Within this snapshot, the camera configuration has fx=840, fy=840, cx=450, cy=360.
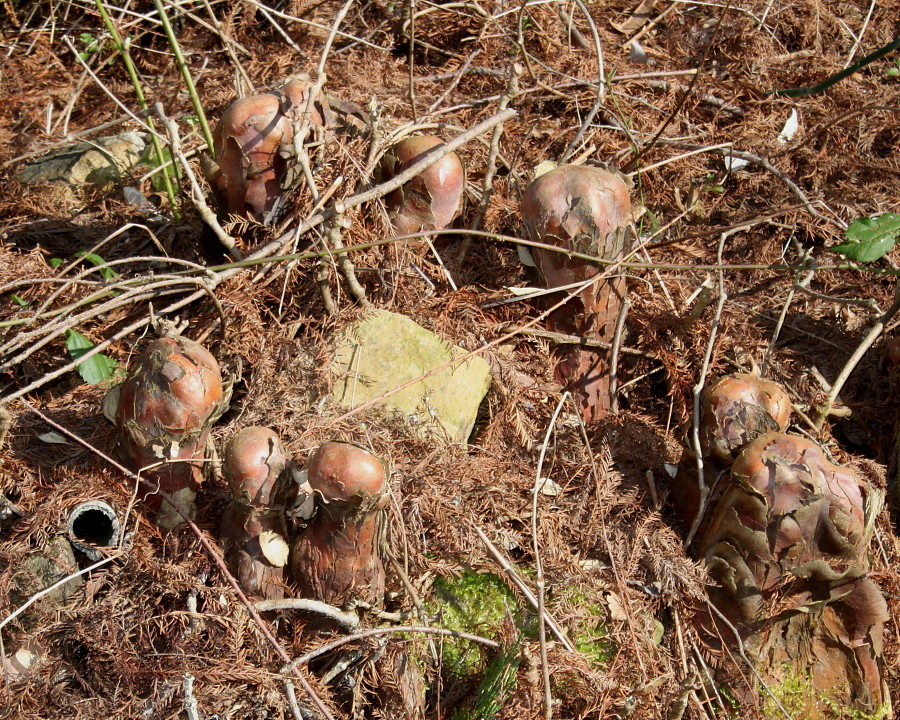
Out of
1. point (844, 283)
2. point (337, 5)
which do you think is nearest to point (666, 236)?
point (844, 283)

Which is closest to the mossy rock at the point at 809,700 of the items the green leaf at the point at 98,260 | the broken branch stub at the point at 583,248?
the broken branch stub at the point at 583,248

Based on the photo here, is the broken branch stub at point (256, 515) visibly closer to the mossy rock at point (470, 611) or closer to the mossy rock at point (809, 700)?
the mossy rock at point (470, 611)

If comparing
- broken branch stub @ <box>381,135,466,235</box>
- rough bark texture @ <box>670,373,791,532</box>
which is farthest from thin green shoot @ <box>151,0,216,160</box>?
rough bark texture @ <box>670,373,791,532</box>

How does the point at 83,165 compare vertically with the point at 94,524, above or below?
above

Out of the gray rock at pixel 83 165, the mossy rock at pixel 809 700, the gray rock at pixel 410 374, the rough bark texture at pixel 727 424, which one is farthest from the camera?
the gray rock at pixel 83 165

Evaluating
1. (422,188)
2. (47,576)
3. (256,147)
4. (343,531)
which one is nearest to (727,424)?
(343,531)

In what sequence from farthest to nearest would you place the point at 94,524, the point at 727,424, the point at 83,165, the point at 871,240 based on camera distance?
1. the point at 83,165
2. the point at 871,240
3. the point at 727,424
4. the point at 94,524

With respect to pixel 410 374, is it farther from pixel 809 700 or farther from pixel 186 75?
pixel 809 700
